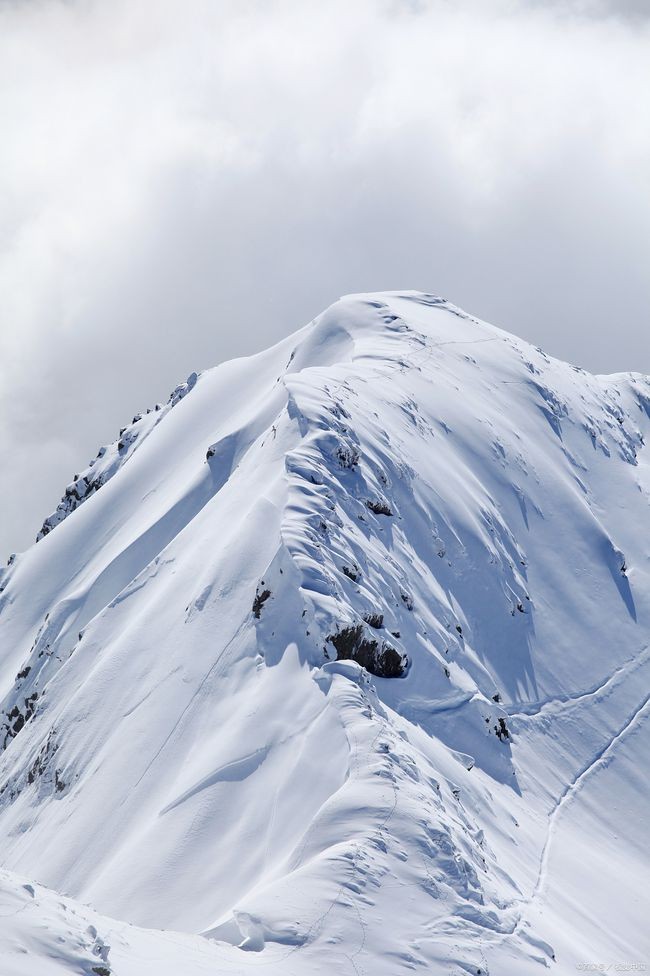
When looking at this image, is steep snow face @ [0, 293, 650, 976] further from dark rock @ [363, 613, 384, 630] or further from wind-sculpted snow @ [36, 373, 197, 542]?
wind-sculpted snow @ [36, 373, 197, 542]

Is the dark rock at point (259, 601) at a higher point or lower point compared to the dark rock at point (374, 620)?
higher

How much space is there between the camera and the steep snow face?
81.7ft

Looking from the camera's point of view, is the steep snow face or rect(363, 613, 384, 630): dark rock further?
rect(363, 613, 384, 630): dark rock

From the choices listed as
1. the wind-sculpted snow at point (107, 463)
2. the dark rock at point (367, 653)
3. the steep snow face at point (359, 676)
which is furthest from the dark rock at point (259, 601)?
the wind-sculpted snow at point (107, 463)

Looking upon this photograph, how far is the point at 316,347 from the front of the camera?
209ft

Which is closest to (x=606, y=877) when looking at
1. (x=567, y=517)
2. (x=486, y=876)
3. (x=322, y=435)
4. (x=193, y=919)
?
(x=486, y=876)

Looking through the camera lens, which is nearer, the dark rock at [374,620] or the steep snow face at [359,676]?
the steep snow face at [359,676]

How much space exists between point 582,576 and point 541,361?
67.0 ft

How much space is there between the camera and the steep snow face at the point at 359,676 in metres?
24.9

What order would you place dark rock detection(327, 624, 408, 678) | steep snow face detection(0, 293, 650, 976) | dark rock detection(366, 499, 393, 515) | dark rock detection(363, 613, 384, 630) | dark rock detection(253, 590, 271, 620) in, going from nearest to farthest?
steep snow face detection(0, 293, 650, 976) → dark rock detection(327, 624, 408, 678) → dark rock detection(363, 613, 384, 630) → dark rock detection(253, 590, 271, 620) → dark rock detection(366, 499, 393, 515)

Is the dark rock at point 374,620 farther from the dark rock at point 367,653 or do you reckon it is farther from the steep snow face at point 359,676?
the dark rock at point 367,653

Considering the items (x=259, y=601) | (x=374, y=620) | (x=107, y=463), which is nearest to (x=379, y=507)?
(x=374, y=620)

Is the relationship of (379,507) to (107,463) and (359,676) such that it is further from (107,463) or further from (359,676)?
(107,463)

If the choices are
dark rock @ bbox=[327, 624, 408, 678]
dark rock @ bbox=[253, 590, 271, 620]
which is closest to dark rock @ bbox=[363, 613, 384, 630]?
dark rock @ bbox=[327, 624, 408, 678]
